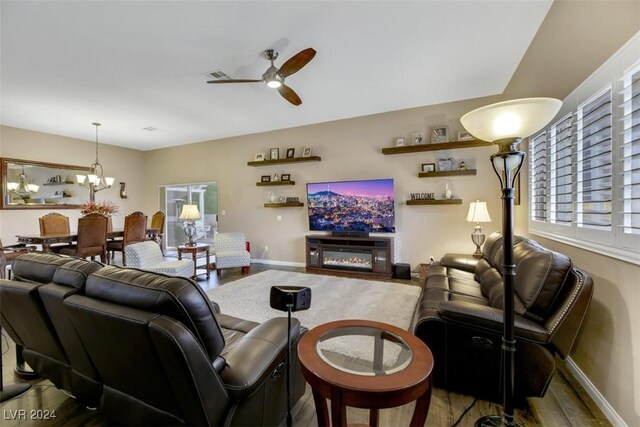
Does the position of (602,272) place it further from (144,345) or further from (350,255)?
(350,255)

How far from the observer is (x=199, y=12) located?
2.34 metres

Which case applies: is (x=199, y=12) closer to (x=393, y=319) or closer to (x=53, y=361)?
(x=53, y=361)

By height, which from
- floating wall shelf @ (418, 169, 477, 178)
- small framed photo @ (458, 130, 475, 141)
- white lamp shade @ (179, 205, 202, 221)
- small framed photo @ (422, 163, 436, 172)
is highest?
Answer: small framed photo @ (458, 130, 475, 141)

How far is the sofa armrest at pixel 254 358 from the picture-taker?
110 centimetres

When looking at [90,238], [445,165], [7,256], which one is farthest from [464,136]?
[7,256]

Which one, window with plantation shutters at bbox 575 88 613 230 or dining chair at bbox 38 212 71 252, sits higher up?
window with plantation shutters at bbox 575 88 613 230

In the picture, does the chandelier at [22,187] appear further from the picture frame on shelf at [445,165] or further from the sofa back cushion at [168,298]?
the picture frame on shelf at [445,165]

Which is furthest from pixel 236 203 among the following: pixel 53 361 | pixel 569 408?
pixel 569 408

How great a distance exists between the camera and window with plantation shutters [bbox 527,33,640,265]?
1.48m

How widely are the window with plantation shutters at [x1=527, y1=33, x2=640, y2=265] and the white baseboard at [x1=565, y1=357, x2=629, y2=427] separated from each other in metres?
0.86

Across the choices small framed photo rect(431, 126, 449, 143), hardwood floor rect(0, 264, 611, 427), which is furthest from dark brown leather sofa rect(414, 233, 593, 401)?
small framed photo rect(431, 126, 449, 143)

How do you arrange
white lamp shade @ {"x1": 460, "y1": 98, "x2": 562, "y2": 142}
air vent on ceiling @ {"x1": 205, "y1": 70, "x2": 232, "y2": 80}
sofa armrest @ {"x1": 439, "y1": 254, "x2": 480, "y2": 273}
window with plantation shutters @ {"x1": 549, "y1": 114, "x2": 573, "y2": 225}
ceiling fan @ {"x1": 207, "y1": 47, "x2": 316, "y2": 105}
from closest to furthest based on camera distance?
white lamp shade @ {"x1": 460, "y1": 98, "x2": 562, "y2": 142}
window with plantation shutters @ {"x1": 549, "y1": 114, "x2": 573, "y2": 225}
ceiling fan @ {"x1": 207, "y1": 47, "x2": 316, "y2": 105}
sofa armrest @ {"x1": 439, "y1": 254, "x2": 480, "y2": 273}
air vent on ceiling @ {"x1": 205, "y1": 70, "x2": 232, "y2": 80}

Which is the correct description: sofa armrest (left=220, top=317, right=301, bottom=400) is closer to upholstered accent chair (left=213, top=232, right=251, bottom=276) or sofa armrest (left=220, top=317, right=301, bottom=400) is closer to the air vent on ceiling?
the air vent on ceiling

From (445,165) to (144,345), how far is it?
4.59m
